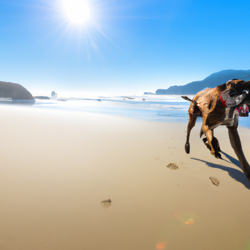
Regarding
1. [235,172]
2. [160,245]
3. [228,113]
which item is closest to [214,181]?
[235,172]

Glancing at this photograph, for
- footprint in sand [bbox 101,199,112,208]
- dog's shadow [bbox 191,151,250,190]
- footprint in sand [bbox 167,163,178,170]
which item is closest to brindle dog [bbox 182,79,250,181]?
dog's shadow [bbox 191,151,250,190]

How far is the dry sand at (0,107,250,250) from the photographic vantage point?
139cm

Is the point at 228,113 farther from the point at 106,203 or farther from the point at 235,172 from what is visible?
the point at 106,203

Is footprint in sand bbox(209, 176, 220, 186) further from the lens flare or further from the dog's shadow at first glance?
the lens flare

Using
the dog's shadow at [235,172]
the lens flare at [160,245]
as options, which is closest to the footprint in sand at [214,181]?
the dog's shadow at [235,172]

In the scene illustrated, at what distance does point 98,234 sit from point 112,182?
0.92 meters

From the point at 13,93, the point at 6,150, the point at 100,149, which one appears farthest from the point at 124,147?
the point at 13,93

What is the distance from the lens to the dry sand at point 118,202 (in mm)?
1390

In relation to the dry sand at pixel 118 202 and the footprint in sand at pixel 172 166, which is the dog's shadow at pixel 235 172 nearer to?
the dry sand at pixel 118 202

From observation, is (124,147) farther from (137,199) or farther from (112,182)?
(137,199)

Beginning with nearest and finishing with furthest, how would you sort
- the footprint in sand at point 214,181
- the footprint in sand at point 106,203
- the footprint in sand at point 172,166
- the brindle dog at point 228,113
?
1. the footprint in sand at point 106,203
2. the brindle dog at point 228,113
3. the footprint in sand at point 214,181
4. the footprint in sand at point 172,166

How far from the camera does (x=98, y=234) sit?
1.45 meters

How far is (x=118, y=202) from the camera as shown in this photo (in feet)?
6.19

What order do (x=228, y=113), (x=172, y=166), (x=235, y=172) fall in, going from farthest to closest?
(x=172, y=166) → (x=235, y=172) → (x=228, y=113)
